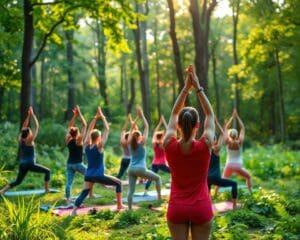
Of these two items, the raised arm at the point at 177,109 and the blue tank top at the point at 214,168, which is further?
the blue tank top at the point at 214,168

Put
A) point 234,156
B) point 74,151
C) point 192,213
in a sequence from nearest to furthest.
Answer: point 192,213, point 74,151, point 234,156

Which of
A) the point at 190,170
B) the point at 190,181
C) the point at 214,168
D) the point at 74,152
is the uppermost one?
the point at 190,170

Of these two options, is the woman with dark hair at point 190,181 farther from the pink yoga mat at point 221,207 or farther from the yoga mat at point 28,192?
the yoga mat at point 28,192

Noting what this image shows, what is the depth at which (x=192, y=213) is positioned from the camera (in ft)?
14.4

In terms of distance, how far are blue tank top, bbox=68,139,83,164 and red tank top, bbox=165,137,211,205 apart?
699 cm

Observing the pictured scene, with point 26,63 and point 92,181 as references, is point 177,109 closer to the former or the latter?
point 92,181

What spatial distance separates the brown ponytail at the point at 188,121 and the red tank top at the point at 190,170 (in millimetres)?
102

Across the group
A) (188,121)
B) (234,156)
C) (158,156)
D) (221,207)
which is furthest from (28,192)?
(188,121)

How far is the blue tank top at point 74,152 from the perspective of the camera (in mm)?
11242

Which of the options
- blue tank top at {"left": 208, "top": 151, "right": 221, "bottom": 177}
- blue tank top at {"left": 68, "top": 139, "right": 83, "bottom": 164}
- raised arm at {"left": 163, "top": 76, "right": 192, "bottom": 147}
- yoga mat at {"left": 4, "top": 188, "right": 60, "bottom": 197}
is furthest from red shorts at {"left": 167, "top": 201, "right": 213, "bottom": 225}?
yoga mat at {"left": 4, "top": 188, "right": 60, "bottom": 197}

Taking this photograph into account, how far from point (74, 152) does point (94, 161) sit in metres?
1.69

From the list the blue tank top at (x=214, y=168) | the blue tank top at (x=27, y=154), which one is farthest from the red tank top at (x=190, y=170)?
the blue tank top at (x=27, y=154)

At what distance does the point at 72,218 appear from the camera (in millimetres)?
9078

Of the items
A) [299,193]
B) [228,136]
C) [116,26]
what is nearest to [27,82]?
[116,26]
